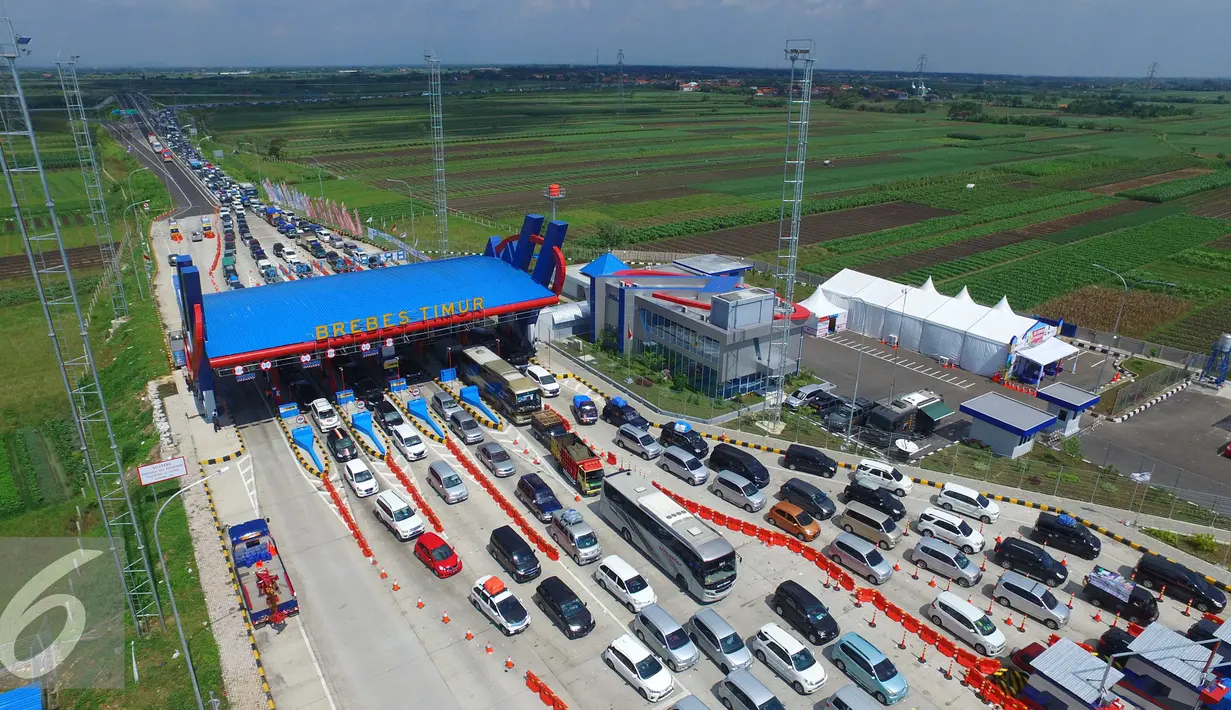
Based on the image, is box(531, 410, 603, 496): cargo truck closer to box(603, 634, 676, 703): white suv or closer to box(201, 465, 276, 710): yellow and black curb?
box(603, 634, 676, 703): white suv

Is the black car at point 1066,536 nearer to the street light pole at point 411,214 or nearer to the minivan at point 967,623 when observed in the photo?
the minivan at point 967,623

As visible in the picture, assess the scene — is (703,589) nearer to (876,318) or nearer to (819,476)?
(819,476)

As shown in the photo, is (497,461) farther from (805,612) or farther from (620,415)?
(805,612)

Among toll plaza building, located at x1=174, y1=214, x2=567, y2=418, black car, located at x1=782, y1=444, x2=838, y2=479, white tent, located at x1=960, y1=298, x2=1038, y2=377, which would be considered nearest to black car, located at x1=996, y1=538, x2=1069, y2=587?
black car, located at x1=782, y1=444, x2=838, y2=479

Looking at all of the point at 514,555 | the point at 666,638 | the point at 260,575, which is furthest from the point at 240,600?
the point at 666,638

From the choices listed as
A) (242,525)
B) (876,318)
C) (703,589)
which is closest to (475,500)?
(242,525)
